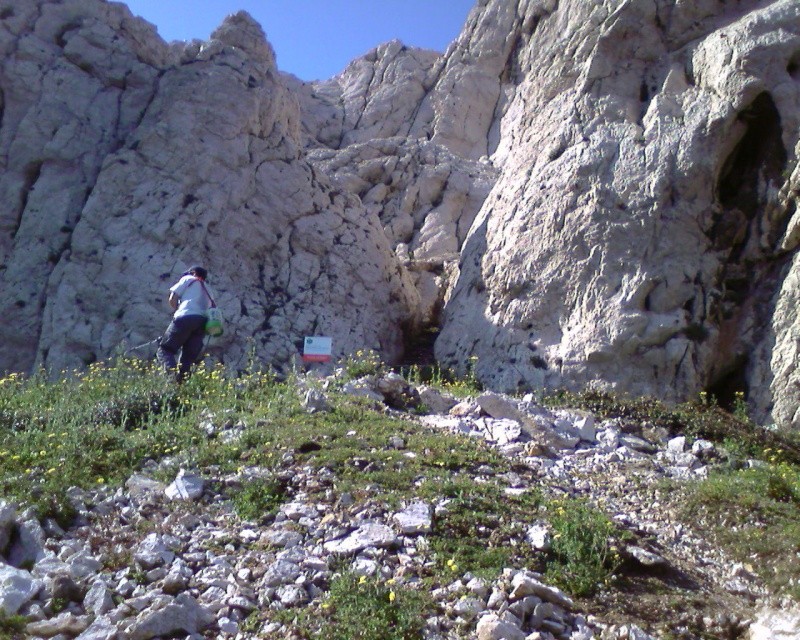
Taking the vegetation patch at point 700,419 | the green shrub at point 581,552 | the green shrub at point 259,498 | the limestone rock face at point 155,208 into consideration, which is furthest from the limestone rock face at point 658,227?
the green shrub at point 259,498

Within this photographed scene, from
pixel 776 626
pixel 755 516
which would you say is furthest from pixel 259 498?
pixel 755 516

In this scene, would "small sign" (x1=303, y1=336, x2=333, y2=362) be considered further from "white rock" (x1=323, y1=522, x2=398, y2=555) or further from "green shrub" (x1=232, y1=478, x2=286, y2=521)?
"white rock" (x1=323, y1=522, x2=398, y2=555)

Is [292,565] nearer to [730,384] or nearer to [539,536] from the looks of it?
[539,536]

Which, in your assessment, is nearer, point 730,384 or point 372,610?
point 372,610

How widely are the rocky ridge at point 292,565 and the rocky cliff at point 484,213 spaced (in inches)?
173

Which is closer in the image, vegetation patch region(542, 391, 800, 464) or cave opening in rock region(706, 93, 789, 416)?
vegetation patch region(542, 391, 800, 464)

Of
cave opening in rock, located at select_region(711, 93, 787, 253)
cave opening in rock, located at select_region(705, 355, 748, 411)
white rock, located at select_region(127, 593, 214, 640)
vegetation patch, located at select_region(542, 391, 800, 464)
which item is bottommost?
white rock, located at select_region(127, 593, 214, 640)

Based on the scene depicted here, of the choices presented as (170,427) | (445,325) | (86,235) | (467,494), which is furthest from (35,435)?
(445,325)

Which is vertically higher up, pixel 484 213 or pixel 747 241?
pixel 484 213

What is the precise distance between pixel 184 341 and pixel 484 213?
5775 mm

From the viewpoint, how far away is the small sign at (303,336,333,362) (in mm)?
12891

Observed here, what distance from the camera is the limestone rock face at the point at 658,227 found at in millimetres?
11461

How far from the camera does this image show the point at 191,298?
11281 mm

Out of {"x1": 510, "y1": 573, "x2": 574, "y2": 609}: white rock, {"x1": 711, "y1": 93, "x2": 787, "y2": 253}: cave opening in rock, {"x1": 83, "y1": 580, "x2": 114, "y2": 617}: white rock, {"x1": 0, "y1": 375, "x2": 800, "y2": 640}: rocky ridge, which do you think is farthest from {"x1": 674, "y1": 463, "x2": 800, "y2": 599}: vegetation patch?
{"x1": 711, "y1": 93, "x2": 787, "y2": 253}: cave opening in rock
